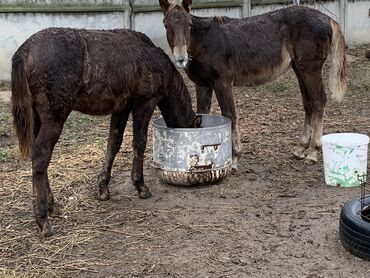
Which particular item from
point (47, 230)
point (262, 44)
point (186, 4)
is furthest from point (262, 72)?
point (47, 230)

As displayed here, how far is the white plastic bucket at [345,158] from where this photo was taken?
5250mm

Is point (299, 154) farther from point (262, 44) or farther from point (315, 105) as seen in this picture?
point (262, 44)

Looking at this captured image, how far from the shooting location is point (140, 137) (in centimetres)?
521

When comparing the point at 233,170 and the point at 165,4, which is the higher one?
the point at 165,4

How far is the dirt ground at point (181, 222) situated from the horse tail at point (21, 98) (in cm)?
86

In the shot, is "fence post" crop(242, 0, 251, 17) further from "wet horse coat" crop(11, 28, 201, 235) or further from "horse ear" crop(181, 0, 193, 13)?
"wet horse coat" crop(11, 28, 201, 235)

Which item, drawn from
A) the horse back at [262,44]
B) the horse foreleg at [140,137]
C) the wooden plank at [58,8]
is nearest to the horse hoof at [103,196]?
the horse foreleg at [140,137]

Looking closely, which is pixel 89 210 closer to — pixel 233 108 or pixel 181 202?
pixel 181 202

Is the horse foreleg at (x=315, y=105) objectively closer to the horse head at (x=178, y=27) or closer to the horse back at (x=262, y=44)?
the horse back at (x=262, y=44)

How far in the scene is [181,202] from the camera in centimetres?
523

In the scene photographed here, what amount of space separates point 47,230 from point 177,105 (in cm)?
174

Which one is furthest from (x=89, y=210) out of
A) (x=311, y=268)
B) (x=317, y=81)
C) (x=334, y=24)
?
(x=334, y=24)

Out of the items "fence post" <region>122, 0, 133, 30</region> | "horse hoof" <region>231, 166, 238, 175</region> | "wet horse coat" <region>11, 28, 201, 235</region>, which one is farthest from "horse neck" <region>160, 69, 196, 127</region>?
"fence post" <region>122, 0, 133, 30</region>

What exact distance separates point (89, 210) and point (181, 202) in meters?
0.83
